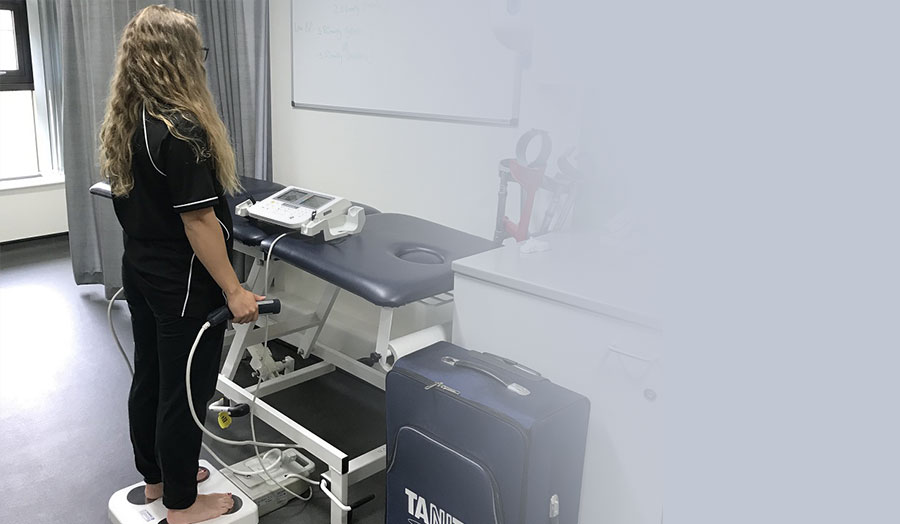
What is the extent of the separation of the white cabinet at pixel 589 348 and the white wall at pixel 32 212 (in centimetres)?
350

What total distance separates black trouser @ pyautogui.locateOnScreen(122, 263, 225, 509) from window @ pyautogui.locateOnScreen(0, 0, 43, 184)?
310cm

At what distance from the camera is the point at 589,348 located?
4.34 feet

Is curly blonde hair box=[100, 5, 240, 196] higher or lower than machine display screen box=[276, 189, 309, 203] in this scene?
higher

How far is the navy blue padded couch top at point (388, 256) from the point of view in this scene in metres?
1.64

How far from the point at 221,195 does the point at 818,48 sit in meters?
1.49

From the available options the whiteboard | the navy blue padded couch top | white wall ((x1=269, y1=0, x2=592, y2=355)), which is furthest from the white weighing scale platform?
the whiteboard

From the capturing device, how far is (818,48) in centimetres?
11

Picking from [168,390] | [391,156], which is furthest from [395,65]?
[168,390]

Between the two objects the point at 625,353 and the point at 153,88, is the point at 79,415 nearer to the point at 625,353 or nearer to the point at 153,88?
the point at 153,88

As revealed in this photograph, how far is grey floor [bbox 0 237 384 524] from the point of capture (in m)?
1.88

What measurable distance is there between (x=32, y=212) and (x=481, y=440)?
152 inches

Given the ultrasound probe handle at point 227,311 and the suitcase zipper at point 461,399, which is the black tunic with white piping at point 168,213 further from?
the suitcase zipper at point 461,399

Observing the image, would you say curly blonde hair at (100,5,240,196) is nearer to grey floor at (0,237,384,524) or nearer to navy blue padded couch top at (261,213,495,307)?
navy blue padded couch top at (261,213,495,307)

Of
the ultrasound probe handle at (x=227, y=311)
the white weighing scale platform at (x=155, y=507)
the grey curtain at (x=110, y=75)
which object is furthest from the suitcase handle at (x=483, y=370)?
the grey curtain at (x=110, y=75)
